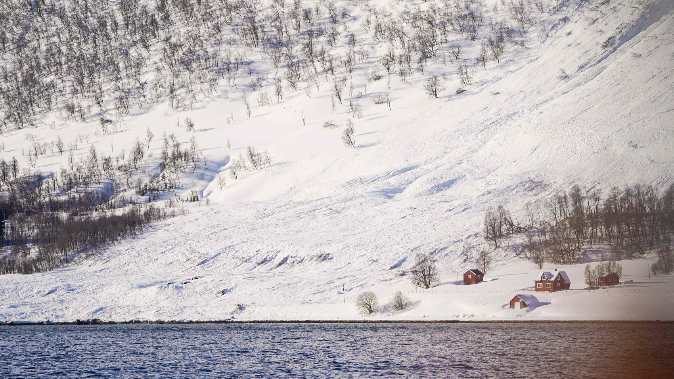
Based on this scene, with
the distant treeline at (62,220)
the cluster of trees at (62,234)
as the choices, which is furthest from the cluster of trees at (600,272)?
the cluster of trees at (62,234)

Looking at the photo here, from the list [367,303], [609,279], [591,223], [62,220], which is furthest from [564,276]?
[62,220]

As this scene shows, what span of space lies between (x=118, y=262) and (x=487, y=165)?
289 ft

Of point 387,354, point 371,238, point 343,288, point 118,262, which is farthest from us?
point 118,262

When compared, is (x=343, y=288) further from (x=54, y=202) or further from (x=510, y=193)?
(x=54, y=202)

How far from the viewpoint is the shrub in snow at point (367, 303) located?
88.1 m

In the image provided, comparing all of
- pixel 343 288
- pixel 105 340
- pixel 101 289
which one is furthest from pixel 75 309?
pixel 343 288

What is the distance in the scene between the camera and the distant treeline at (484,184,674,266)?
317 feet

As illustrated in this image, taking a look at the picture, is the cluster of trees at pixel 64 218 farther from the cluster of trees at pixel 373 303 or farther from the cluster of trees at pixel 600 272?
the cluster of trees at pixel 600 272

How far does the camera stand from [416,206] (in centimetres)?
12888

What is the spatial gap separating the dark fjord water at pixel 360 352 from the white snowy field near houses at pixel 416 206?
12.2 m

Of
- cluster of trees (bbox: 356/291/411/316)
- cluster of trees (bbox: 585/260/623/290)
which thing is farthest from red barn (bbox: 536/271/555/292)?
cluster of trees (bbox: 356/291/411/316)

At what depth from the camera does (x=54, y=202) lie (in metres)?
182

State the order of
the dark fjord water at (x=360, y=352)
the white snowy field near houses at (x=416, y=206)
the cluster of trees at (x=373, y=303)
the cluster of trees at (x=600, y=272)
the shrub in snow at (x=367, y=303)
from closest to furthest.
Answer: the dark fjord water at (x=360, y=352), the cluster of trees at (x=600, y=272), the cluster of trees at (x=373, y=303), the shrub in snow at (x=367, y=303), the white snowy field near houses at (x=416, y=206)

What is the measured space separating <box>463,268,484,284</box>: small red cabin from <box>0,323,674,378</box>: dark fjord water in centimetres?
1636
